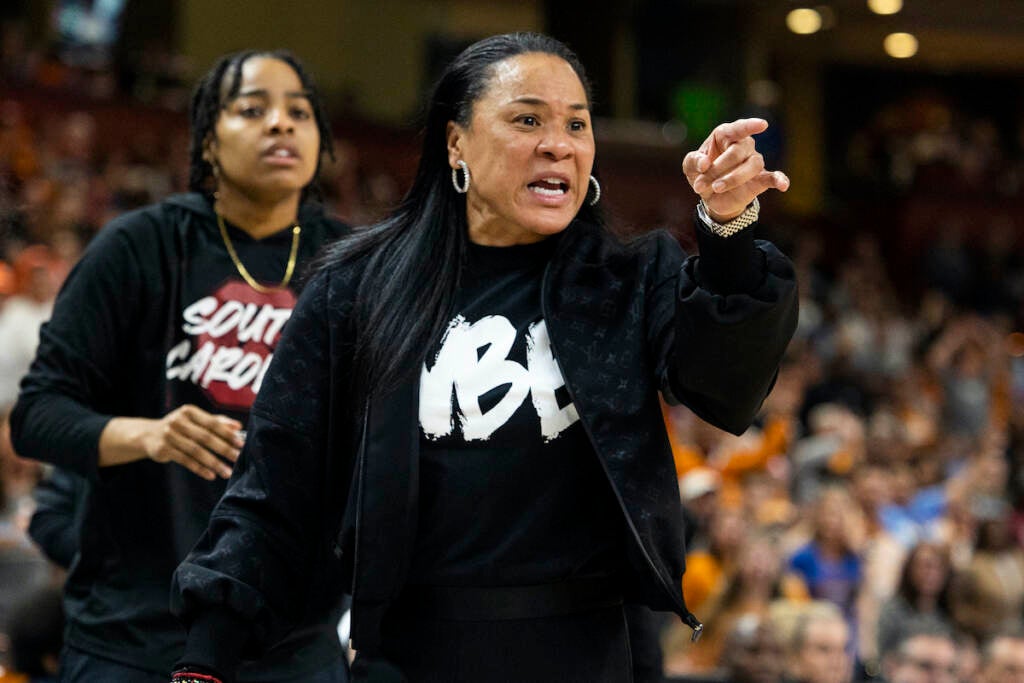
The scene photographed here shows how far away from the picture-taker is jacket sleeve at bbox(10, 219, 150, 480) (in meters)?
2.48

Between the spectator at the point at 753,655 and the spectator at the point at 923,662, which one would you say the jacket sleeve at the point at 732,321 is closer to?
the spectator at the point at 753,655

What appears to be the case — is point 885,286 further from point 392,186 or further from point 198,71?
point 198,71

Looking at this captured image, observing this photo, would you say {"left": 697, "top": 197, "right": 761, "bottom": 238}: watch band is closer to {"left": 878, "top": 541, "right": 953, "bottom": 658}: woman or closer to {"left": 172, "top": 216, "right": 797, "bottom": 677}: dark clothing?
{"left": 172, "top": 216, "right": 797, "bottom": 677}: dark clothing

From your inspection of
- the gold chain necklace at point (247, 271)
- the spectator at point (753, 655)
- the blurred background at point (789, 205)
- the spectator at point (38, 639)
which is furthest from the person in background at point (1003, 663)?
the gold chain necklace at point (247, 271)

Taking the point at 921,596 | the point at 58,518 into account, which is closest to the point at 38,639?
the point at 58,518

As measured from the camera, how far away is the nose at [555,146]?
1971 mm

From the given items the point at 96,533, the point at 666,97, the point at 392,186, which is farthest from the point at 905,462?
the point at 666,97

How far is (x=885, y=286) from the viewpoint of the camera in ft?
44.6

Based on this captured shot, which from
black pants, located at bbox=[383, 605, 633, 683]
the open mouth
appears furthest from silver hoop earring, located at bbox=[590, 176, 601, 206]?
black pants, located at bbox=[383, 605, 633, 683]

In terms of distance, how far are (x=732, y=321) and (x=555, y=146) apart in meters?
0.38

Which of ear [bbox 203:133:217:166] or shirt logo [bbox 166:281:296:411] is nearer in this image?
shirt logo [bbox 166:281:296:411]

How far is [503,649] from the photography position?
1.92 metres

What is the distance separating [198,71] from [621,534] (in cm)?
1362

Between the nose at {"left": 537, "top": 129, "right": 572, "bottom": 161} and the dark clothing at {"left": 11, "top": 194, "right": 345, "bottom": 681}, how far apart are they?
2.58 ft
